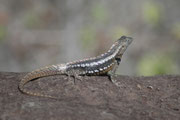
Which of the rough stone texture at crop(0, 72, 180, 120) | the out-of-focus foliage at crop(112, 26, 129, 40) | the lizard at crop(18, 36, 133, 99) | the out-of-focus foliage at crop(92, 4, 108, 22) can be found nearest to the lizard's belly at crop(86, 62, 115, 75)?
the lizard at crop(18, 36, 133, 99)

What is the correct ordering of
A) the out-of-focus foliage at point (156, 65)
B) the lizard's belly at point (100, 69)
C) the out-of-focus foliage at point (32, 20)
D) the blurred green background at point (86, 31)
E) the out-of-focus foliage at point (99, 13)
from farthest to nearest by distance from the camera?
1. the out-of-focus foliage at point (32, 20)
2. the out-of-focus foliage at point (99, 13)
3. the blurred green background at point (86, 31)
4. the out-of-focus foliage at point (156, 65)
5. the lizard's belly at point (100, 69)

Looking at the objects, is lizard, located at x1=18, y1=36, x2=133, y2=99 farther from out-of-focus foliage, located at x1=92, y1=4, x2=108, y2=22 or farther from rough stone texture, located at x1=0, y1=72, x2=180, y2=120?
out-of-focus foliage, located at x1=92, y1=4, x2=108, y2=22

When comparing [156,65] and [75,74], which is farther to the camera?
[156,65]

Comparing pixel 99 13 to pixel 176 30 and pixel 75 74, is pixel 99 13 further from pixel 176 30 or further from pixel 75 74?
pixel 75 74

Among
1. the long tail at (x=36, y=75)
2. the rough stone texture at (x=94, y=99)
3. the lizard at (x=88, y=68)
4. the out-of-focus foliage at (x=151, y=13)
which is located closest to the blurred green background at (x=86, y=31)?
the out-of-focus foliage at (x=151, y=13)

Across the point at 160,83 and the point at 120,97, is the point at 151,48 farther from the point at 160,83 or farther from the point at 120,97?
the point at 120,97

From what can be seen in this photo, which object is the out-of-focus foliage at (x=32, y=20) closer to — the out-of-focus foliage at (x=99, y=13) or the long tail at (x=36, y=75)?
the out-of-focus foliage at (x=99, y=13)

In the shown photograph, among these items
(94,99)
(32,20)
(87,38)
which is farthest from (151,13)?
(94,99)
